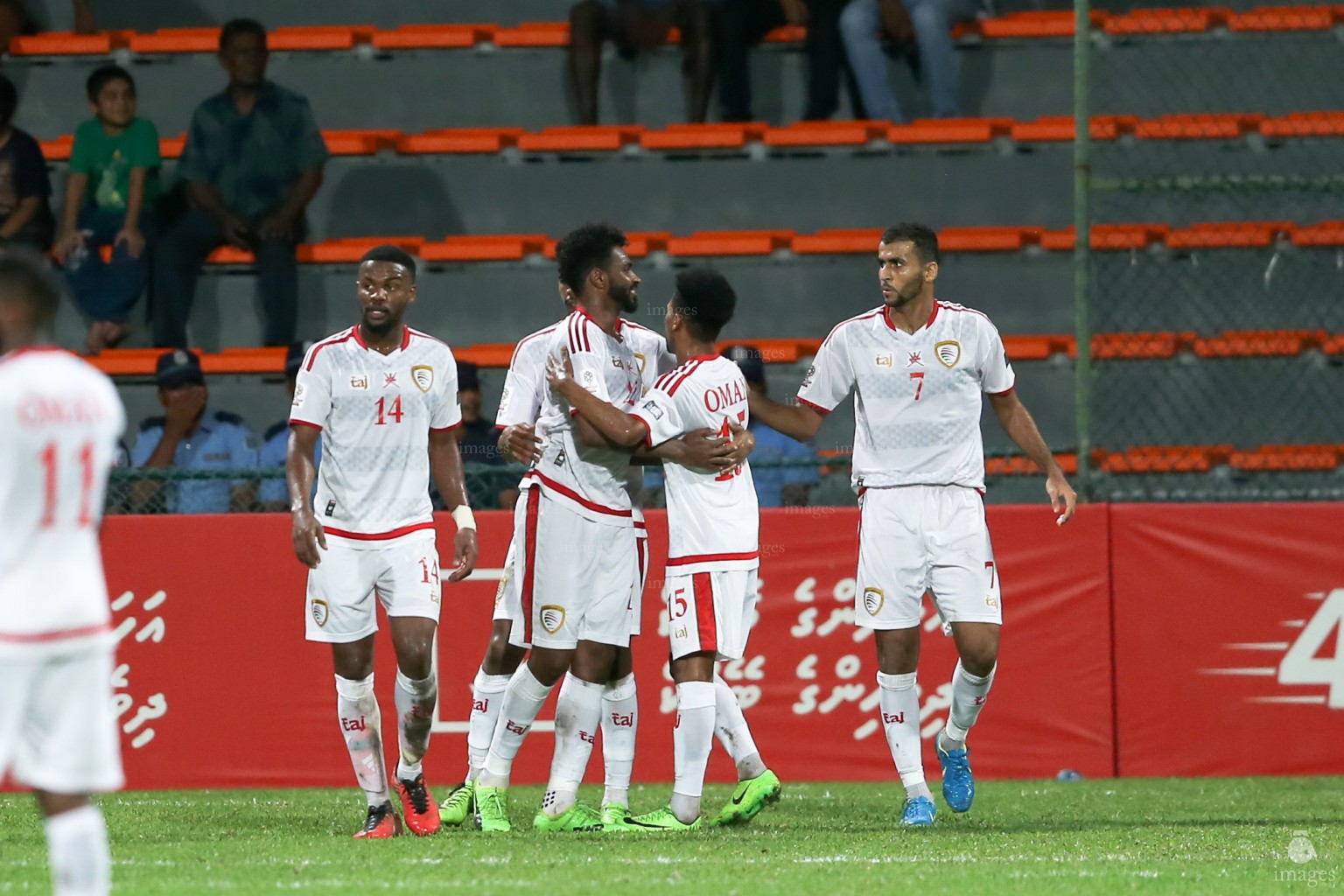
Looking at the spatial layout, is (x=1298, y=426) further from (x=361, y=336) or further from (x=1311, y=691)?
(x=361, y=336)

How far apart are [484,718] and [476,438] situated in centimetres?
323

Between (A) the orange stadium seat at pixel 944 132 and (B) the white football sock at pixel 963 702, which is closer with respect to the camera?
(B) the white football sock at pixel 963 702

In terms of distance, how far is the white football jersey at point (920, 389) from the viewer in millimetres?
7758

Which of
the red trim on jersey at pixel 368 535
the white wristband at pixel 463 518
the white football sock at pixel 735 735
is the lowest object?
the white football sock at pixel 735 735

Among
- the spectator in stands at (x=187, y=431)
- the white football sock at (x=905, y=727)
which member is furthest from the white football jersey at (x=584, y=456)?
the spectator in stands at (x=187, y=431)

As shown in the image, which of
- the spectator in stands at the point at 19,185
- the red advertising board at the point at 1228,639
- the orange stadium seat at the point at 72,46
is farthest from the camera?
the orange stadium seat at the point at 72,46

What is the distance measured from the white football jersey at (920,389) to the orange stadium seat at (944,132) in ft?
18.2

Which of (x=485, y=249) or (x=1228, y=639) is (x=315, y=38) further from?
(x=1228, y=639)

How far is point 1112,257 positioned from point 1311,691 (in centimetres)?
406

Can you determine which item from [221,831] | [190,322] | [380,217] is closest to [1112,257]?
[380,217]

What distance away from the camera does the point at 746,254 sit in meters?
12.9

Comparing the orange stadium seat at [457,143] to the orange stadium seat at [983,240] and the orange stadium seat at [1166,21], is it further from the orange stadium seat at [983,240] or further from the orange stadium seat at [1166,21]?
the orange stadium seat at [1166,21]

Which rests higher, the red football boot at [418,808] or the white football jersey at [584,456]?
the white football jersey at [584,456]

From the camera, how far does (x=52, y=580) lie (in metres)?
4.17
